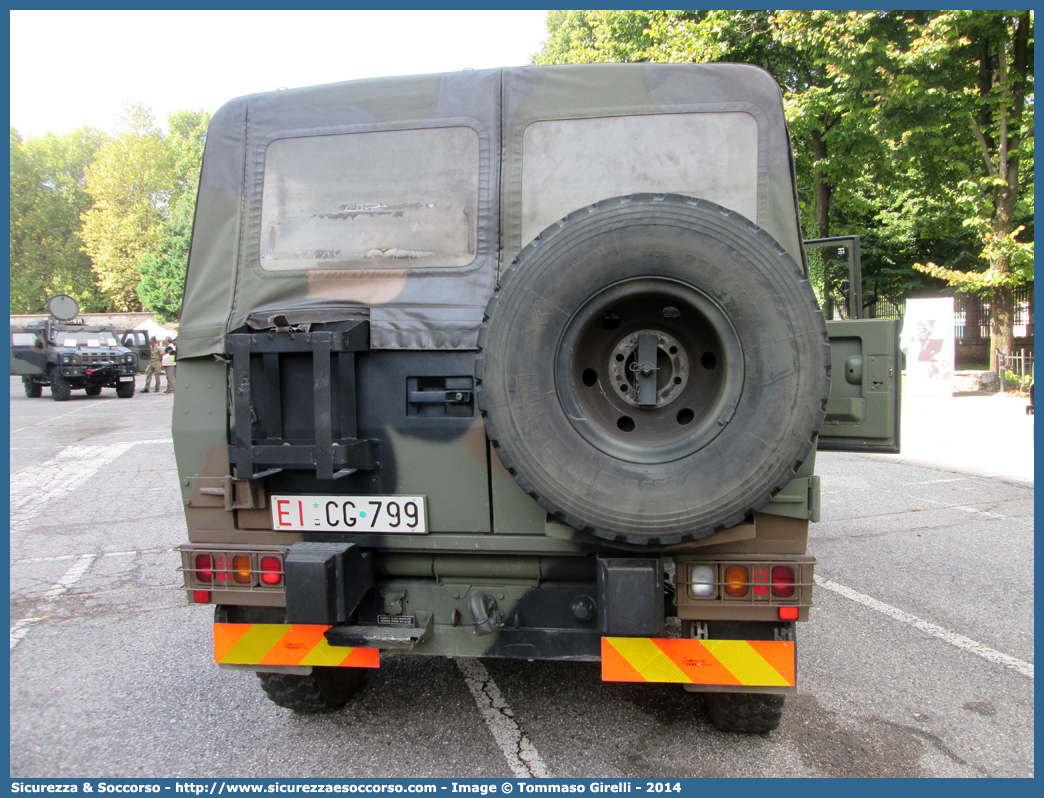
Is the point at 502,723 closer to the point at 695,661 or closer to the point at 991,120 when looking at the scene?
the point at 695,661

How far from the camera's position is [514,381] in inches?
91.9

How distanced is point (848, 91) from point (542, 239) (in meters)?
16.1

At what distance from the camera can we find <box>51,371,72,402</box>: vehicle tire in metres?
20.5

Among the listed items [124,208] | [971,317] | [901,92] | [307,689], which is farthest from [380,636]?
[124,208]

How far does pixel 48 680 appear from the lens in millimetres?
3607

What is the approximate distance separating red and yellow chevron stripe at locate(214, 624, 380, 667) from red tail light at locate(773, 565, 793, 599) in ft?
5.12

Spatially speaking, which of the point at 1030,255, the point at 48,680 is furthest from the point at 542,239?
the point at 1030,255

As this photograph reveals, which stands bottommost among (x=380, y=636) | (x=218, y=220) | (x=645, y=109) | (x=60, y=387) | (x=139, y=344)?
(x=380, y=636)

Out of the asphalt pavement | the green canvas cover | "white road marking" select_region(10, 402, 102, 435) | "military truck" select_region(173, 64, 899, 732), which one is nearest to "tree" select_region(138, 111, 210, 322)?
"white road marking" select_region(10, 402, 102, 435)

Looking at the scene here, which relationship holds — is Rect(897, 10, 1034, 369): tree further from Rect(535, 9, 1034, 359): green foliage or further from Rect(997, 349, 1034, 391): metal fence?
Rect(997, 349, 1034, 391): metal fence

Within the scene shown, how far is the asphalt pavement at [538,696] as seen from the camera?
282 centimetres

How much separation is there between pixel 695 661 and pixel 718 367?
3.64 ft

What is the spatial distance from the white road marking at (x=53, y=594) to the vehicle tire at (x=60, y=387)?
1794 cm

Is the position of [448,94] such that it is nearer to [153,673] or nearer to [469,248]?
[469,248]
